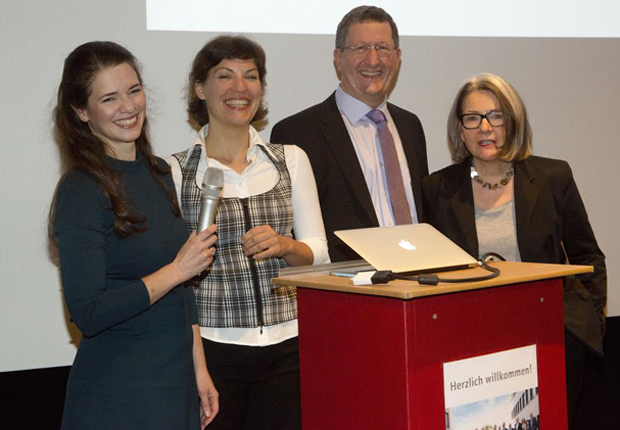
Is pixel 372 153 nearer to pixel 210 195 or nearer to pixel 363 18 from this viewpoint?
pixel 363 18

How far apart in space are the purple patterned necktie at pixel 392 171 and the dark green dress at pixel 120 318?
3.74 ft

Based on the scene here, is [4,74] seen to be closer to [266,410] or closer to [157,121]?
[157,121]

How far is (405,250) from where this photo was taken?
1.73 meters

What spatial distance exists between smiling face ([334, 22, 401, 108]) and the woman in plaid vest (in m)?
0.60

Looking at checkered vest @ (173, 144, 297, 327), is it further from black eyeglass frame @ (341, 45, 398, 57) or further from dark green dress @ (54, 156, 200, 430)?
black eyeglass frame @ (341, 45, 398, 57)

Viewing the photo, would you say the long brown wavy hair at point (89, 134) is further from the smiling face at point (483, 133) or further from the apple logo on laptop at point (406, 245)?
the smiling face at point (483, 133)

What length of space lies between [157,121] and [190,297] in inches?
51.1

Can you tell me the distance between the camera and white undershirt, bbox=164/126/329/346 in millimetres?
2254

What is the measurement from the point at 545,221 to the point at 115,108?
5.08 ft

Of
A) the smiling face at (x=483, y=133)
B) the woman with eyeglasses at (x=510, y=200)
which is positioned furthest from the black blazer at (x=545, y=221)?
the smiling face at (x=483, y=133)

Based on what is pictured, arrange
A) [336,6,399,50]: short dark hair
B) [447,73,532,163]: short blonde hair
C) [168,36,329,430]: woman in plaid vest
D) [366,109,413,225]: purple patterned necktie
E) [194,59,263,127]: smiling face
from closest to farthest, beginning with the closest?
[168,36,329,430]: woman in plaid vest < [194,59,263,127]: smiling face < [447,73,532,163]: short blonde hair < [366,109,413,225]: purple patterned necktie < [336,6,399,50]: short dark hair

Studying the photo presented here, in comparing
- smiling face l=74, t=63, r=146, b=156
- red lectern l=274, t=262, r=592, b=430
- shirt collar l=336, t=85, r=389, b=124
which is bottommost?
red lectern l=274, t=262, r=592, b=430

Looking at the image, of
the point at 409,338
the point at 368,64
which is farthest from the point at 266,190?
the point at 409,338

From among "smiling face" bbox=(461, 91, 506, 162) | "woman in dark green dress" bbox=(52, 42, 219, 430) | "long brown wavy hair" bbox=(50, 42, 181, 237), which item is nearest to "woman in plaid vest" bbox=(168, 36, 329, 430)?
"woman in dark green dress" bbox=(52, 42, 219, 430)
